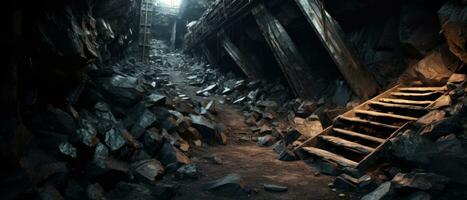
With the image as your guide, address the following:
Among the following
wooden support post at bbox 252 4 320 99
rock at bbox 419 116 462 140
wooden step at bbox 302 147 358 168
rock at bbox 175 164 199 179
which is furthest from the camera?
wooden support post at bbox 252 4 320 99

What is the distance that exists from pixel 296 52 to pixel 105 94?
207 inches

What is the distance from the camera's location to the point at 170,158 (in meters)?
4.71

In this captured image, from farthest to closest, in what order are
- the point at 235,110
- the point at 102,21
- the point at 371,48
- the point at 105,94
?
the point at 235,110, the point at 371,48, the point at 102,21, the point at 105,94

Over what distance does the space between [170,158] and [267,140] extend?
2.63 meters

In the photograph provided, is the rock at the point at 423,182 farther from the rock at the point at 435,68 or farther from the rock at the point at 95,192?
the rock at the point at 435,68

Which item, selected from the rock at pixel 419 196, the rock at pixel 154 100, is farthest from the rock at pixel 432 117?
the rock at pixel 154 100

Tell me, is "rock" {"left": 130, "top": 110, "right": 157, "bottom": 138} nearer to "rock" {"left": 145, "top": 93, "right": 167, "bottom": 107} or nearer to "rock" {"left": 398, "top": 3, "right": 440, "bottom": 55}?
"rock" {"left": 145, "top": 93, "right": 167, "bottom": 107}

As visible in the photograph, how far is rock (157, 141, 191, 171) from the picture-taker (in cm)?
457

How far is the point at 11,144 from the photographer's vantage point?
9.32ft

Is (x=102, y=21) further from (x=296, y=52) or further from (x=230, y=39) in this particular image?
(x=230, y=39)

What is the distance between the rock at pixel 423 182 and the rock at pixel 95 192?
3023mm

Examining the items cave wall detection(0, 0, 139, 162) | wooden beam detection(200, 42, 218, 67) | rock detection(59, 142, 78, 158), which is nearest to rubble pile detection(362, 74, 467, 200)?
rock detection(59, 142, 78, 158)

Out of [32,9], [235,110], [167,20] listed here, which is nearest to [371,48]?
[235,110]

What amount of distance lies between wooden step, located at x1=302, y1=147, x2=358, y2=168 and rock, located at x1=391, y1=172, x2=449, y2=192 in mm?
1222
